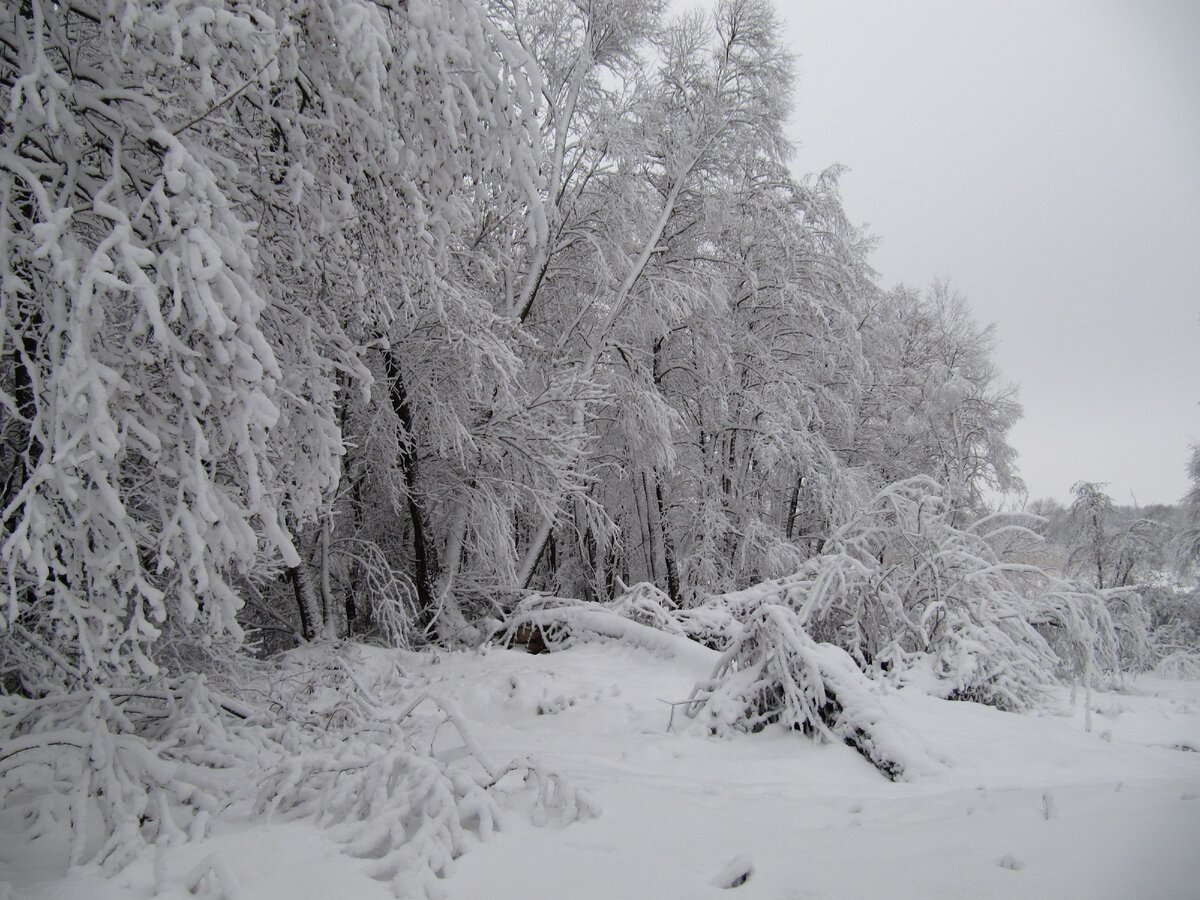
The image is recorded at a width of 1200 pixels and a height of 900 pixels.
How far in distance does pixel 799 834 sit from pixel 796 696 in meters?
1.42

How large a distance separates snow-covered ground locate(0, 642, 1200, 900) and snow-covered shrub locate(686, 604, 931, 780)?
3.4 inches

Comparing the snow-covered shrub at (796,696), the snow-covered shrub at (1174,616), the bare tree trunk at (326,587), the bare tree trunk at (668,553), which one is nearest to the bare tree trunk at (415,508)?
the bare tree trunk at (326,587)

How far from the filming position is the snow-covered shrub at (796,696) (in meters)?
3.21

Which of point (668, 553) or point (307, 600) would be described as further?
point (668, 553)

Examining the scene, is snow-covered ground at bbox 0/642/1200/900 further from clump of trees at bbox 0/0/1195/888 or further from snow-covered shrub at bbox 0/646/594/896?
clump of trees at bbox 0/0/1195/888

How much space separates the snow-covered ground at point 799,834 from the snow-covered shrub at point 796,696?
0.09 meters

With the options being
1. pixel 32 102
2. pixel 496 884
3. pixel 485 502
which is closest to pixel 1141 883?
pixel 496 884

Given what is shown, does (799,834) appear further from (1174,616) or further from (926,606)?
(1174,616)

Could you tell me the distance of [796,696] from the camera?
361 centimetres

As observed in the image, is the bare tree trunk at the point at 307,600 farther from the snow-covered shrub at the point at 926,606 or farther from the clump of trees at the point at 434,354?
the snow-covered shrub at the point at 926,606

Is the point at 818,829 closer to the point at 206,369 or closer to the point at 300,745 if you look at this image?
the point at 300,745

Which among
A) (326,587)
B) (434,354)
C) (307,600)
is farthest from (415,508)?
(434,354)

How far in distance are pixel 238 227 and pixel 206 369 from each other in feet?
1.82

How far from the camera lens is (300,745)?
3117 millimetres
